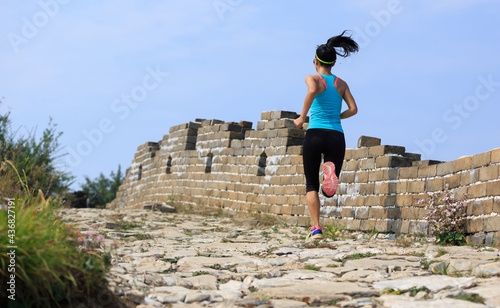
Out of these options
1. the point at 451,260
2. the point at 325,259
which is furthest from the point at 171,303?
the point at 451,260

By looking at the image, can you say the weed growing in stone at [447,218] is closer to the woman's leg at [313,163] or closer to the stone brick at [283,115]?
the woman's leg at [313,163]

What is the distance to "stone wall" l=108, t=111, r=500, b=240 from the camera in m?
7.31

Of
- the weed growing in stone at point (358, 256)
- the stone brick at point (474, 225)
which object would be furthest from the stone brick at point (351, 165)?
the weed growing in stone at point (358, 256)

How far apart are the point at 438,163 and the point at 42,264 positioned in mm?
6139

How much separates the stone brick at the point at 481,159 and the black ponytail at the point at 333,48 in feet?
6.23

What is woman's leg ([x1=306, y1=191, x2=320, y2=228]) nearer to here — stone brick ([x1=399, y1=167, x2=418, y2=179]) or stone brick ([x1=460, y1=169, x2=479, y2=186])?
stone brick ([x1=460, y1=169, x2=479, y2=186])

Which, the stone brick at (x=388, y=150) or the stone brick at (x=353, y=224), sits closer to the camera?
the stone brick at (x=388, y=150)

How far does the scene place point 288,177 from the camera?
11.2 m

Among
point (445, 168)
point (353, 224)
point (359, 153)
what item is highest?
point (359, 153)

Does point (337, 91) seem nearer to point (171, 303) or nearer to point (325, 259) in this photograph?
point (325, 259)

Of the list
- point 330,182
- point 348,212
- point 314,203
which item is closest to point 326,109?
point 330,182

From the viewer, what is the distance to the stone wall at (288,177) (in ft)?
24.0

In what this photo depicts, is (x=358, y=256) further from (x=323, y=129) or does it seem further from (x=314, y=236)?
(x=323, y=129)

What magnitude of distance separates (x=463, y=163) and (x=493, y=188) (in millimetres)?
716
